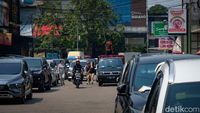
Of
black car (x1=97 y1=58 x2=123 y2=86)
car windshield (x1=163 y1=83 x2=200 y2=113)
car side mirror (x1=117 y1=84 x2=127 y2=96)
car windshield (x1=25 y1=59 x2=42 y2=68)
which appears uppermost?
car windshield (x1=163 y1=83 x2=200 y2=113)

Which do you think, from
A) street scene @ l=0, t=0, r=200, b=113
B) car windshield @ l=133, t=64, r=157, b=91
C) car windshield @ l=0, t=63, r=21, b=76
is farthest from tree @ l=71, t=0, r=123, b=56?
car windshield @ l=133, t=64, r=157, b=91

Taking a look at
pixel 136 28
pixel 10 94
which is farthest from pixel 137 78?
pixel 136 28

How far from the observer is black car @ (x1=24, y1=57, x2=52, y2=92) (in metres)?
30.8

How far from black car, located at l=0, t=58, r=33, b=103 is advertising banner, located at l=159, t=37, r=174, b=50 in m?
34.2

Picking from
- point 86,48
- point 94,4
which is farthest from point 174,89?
point 86,48

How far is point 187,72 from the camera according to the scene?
5957 millimetres

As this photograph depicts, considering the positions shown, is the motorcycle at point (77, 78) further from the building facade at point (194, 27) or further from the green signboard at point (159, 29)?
the green signboard at point (159, 29)

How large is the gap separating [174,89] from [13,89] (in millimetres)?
16863

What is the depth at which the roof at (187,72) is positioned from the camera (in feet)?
19.2

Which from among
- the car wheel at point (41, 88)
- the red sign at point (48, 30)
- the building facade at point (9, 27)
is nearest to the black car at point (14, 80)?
the car wheel at point (41, 88)

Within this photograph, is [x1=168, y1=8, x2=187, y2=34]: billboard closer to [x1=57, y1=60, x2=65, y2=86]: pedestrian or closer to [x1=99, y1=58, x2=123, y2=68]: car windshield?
[x1=99, y1=58, x2=123, y2=68]: car windshield

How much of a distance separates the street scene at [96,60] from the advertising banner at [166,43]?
0.11 meters

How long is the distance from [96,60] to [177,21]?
Result: 1158 cm

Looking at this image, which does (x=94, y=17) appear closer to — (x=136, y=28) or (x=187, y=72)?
(x=136, y=28)
